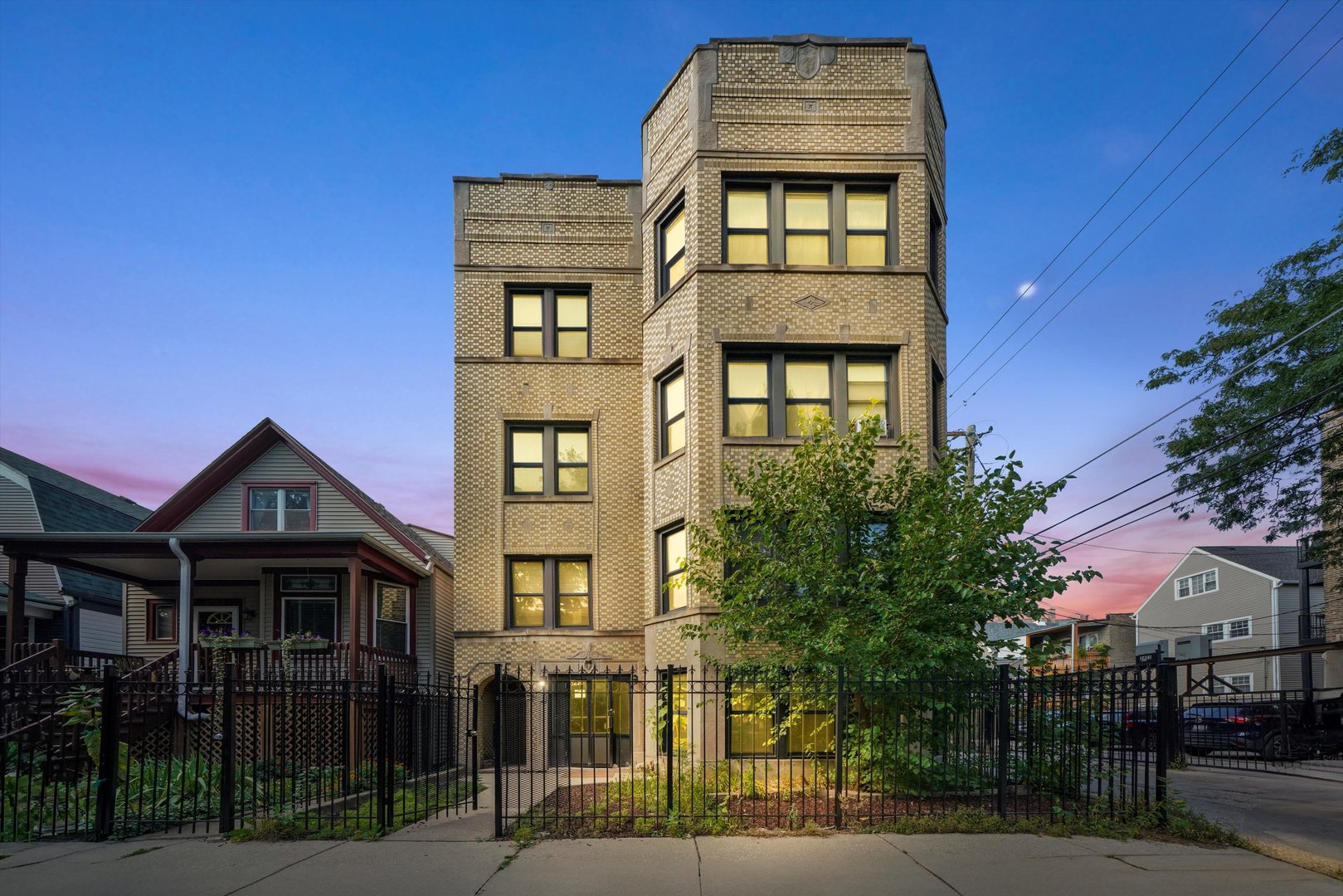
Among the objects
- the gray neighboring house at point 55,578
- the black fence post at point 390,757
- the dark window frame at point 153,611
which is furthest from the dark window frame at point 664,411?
the gray neighboring house at point 55,578

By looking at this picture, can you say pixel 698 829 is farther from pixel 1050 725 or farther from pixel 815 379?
pixel 815 379

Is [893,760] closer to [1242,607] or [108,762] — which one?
[108,762]

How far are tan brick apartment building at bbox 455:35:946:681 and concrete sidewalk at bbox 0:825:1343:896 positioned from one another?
7233 millimetres

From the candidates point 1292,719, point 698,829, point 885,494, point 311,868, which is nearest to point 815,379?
point 885,494

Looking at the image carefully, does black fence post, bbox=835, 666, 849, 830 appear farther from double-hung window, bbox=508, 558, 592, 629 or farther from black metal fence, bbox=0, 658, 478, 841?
double-hung window, bbox=508, 558, 592, 629

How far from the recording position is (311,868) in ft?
32.7

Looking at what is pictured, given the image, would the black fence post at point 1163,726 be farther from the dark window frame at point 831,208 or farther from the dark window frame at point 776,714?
the dark window frame at point 831,208

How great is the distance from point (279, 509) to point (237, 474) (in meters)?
1.31

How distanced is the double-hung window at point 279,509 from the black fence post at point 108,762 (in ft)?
42.5

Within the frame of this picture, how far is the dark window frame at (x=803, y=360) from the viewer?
742 inches

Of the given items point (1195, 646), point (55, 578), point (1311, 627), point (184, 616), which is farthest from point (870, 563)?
point (1195, 646)

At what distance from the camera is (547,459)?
917 inches

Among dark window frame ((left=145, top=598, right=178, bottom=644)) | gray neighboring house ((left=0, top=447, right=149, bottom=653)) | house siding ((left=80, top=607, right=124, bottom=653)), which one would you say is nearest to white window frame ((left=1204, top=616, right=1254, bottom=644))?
dark window frame ((left=145, top=598, right=178, bottom=644))

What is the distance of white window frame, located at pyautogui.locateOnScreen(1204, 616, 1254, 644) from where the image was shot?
4662 cm
